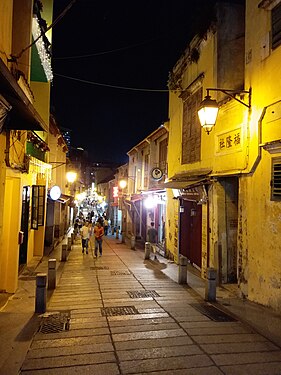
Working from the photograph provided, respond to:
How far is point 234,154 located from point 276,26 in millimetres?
3801

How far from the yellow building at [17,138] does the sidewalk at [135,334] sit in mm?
1673

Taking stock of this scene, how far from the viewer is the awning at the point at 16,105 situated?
5.52 meters

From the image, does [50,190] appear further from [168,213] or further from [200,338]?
[200,338]

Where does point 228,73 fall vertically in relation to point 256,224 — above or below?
above

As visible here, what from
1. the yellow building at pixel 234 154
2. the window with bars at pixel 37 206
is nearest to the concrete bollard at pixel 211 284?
the yellow building at pixel 234 154

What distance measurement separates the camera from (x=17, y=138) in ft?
32.5

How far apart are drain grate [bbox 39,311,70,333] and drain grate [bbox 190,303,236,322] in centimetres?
335

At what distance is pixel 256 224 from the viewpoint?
9305 mm

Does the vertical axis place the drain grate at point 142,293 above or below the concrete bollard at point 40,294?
below

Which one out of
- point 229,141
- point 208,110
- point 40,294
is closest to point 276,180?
point 208,110

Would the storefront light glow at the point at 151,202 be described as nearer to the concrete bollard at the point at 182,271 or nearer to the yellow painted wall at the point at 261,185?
the concrete bollard at the point at 182,271

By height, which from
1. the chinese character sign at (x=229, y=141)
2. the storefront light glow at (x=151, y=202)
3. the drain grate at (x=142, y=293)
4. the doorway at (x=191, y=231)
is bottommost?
the drain grate at (x=142, y=293)

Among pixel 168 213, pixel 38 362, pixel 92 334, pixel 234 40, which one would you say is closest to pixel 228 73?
pixel 234 40

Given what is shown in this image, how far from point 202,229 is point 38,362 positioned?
8.87m
